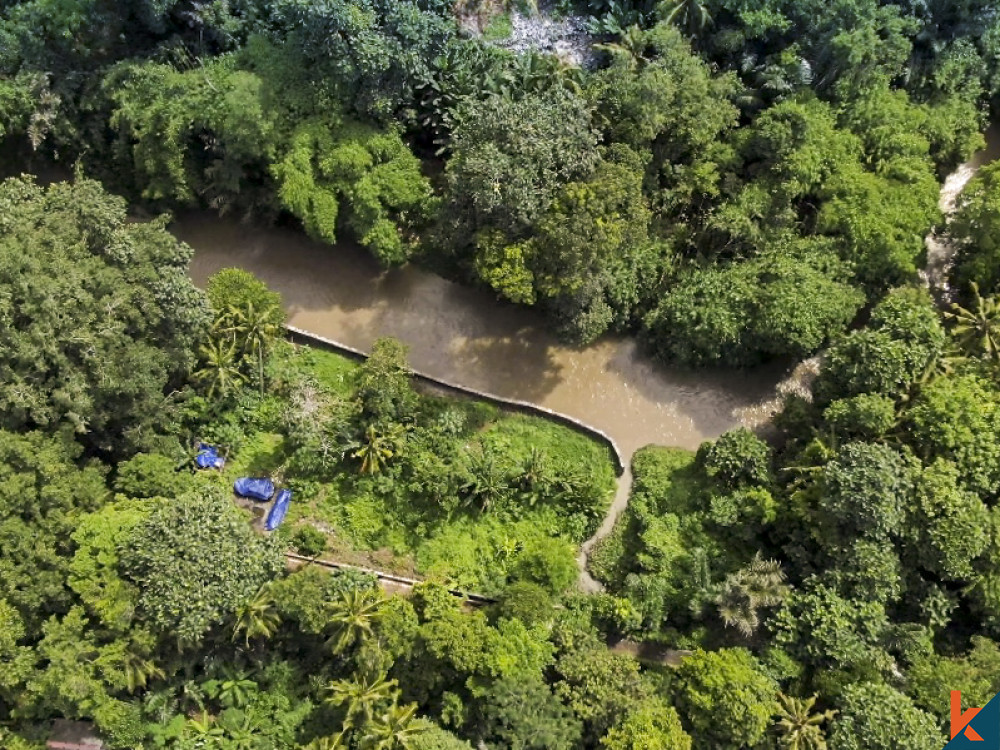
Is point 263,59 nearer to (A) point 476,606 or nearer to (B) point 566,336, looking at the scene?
(B) point 566,336

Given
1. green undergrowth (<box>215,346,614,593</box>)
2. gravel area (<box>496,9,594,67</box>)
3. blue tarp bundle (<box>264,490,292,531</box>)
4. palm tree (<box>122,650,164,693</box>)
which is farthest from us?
gravel area (<box>496,9,594,67</box>)

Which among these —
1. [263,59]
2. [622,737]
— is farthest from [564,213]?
[622,737]

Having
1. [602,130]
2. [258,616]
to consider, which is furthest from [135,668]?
[602,130]

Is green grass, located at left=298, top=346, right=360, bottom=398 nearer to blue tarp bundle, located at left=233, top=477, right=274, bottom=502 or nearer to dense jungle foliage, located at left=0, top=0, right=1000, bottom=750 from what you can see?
dense jungle foliage, located at left=0, top=0, right=1000, bottom=750

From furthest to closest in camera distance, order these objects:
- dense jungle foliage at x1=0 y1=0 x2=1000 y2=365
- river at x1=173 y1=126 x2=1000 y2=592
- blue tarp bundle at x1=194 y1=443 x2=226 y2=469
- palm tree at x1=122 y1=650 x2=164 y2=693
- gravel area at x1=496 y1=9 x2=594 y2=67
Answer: gravel area at x1=496 y1=9 x2=594 y2=67 < river at x1=173 y1=126 x2=1000 y2=592 < blue tarp bundle at x1=194 y1=443 x2=226 y2=469 < dense jungle foliage at x1=0 y1=0 x2=1000 y2=365 < palm tree at x1=122 y1=650 x2=164 y2=693

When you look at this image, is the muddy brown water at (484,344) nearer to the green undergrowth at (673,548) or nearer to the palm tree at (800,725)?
the green undergrowth at (673,548)

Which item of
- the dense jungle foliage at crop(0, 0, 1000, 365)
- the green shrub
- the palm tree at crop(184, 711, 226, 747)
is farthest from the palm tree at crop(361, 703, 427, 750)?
the dense jungle foliage at crop(0, 0, 1000, 365)

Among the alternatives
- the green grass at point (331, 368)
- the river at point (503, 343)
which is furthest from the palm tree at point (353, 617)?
the river at point (503, 343)
